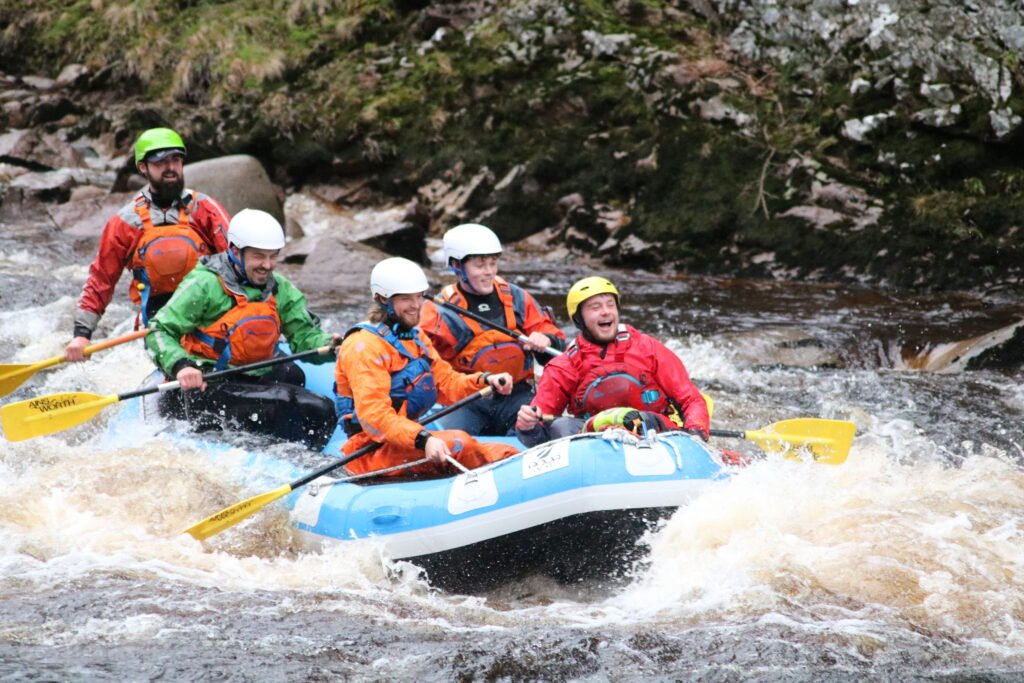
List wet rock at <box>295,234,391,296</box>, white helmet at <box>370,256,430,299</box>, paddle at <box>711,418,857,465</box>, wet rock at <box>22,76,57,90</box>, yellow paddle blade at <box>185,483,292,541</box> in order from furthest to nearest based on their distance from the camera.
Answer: wet rock at <box>22,76,57,90</box>
wet rock at <box>295,234,391,296</box>
paddle at <box>711,418,857,465</box>
white helmet at <box>370,256,430,299</box>
yellow paddle blade at <box>185,483,292,541</box>

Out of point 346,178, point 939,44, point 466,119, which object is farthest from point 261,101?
point 939,44

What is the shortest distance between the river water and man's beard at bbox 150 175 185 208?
1.57m

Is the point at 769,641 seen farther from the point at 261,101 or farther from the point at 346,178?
the point at 261,101

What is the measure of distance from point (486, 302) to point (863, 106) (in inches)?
288

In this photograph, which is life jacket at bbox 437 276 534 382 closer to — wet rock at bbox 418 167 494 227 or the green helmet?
the green helmet

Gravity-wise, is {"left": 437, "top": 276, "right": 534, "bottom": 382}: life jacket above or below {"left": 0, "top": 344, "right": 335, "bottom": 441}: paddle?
above

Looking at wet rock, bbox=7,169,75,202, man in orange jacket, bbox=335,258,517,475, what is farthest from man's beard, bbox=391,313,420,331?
wet rock, bbox=7,169,75,202

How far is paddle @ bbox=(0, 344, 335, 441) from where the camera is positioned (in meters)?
6.46

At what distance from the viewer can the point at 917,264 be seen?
36.7 ft

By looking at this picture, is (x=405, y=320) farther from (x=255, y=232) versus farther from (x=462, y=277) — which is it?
(x=255, y=232)

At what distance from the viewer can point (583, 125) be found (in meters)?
13.7

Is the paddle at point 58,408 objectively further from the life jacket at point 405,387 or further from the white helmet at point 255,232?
the life jacket at point 405,387

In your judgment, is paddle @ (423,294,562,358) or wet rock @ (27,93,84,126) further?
wet rock @ (27,93,84,126)

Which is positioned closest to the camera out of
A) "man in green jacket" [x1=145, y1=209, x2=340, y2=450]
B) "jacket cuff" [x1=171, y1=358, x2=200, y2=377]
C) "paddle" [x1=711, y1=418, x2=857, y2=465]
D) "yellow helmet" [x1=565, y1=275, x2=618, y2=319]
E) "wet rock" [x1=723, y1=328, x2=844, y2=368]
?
"yellow helmet" [x1=565, y1=275, x2=618, y2=319]
